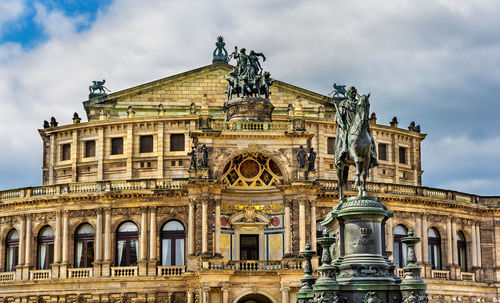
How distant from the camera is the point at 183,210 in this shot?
62.7 m

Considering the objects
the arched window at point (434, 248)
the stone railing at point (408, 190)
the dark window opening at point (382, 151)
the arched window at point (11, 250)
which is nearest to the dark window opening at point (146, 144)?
the arched window at point (11, 250)

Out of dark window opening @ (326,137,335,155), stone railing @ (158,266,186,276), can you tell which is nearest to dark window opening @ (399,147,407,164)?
dark window opening @ (326,137,335,155)

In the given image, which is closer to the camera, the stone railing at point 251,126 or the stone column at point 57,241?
the stone railing at point 251,126

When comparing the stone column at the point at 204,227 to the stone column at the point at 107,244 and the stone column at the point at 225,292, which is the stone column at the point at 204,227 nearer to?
the stone column at the point at 225,292

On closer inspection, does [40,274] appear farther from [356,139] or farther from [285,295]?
[356,139]

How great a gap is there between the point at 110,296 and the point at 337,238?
129 feet

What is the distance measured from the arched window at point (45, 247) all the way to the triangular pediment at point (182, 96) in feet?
46.1

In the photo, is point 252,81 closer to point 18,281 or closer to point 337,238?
point 18,281

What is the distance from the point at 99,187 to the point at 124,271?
23.1 ft

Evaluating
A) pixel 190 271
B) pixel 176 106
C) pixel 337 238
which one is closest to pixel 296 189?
pixel 190 271

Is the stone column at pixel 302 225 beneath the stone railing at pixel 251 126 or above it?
beneath

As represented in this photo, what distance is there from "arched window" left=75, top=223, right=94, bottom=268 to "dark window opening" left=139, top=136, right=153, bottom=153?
1074 cm

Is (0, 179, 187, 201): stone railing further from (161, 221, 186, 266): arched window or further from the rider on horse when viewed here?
the rider on horse

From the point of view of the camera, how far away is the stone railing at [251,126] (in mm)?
59344
